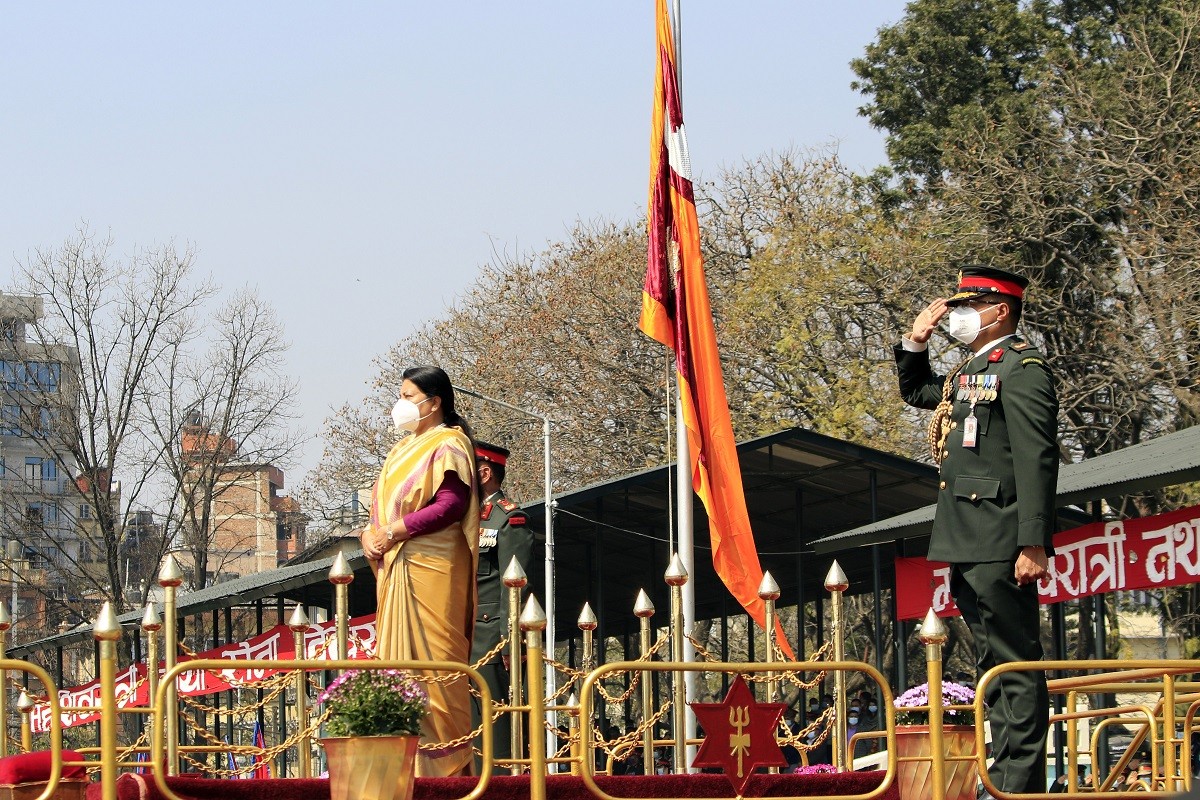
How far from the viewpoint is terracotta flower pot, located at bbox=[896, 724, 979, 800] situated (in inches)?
274

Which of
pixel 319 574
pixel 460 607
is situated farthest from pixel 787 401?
pixel 460 607

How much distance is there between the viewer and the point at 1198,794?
2.49 metres

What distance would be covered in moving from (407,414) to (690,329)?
5.74 metres

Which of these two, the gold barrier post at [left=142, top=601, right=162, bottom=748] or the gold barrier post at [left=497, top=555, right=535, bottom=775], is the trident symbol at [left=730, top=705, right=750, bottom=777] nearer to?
the gold barrier post at [left=497, top=555, right=535, bottom=775]

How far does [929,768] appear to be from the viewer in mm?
6945

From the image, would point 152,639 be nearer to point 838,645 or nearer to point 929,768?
point 838,645

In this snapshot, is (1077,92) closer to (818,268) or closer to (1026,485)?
(818,268)

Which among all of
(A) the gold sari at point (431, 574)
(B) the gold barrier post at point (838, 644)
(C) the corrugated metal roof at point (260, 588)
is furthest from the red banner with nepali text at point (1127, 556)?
(C) the corrugated metal roof at point (260, 588)

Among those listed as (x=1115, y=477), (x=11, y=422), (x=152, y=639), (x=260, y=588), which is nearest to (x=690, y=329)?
(x=1115, y=477)

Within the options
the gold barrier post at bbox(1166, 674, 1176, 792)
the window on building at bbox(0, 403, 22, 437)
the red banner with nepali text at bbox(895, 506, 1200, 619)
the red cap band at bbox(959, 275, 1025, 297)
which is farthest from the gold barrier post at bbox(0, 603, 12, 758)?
the window on building at bbox(0, 403, 22, 437)

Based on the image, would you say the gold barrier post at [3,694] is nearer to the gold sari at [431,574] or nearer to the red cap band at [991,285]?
the gold sari at [431,574]

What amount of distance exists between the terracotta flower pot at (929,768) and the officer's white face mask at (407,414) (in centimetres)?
259

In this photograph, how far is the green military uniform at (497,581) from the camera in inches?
412

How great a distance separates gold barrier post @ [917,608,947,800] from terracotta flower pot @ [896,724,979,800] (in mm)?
613
